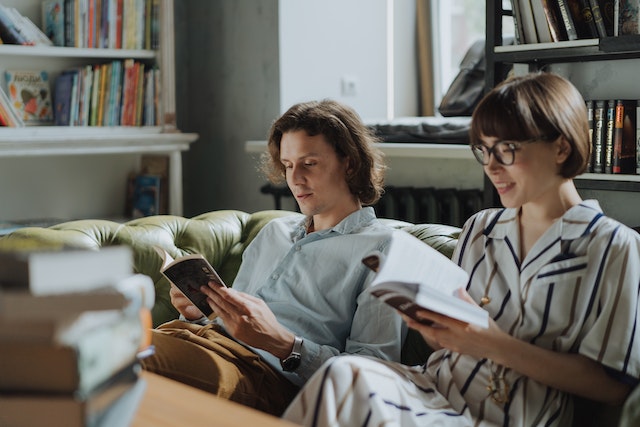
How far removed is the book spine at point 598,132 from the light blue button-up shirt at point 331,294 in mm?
820

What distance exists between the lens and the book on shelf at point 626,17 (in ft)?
7.64

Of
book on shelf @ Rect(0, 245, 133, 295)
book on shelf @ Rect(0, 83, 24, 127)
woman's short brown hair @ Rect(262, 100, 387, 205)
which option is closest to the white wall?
book on shelf @ Rect(0, 83, 24, 127)

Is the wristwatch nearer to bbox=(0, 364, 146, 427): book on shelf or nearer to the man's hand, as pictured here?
the man's hand

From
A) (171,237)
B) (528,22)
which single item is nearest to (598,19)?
(528,22)

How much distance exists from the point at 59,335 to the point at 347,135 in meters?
1.12

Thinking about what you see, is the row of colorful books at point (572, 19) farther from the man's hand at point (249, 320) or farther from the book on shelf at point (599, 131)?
the man's hand at point (249, 320)

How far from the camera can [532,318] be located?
155 cm

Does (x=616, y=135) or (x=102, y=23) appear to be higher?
(x=102, y=23)

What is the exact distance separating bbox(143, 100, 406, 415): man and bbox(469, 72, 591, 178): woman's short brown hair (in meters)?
0.46

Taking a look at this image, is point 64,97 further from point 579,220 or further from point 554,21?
point 579,220

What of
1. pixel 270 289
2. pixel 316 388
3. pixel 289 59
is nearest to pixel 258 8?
pixel 289 59

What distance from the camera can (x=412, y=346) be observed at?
199cm

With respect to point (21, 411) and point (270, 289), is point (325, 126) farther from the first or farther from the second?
point (21, 411)

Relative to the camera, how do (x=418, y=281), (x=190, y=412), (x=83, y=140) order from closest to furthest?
(x=190, y=412) < (x=418, y=281) < (x=83, y=140)
